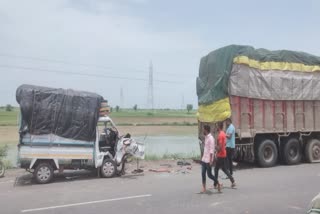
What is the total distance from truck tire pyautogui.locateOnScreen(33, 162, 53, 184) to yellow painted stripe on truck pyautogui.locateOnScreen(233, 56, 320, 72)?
7245mm

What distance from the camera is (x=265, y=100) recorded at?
17.0 m

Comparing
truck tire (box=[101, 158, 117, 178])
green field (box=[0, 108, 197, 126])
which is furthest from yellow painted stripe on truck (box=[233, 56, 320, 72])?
green field (box=[0, 108, 197, 126])

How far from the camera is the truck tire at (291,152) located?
17.6 m

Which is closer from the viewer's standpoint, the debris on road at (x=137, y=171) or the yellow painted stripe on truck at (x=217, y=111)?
the debris on road at (x=137, y=171)

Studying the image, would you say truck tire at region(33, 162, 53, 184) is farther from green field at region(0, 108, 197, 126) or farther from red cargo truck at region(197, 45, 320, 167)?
green field at region(0, 108, 197, 126)

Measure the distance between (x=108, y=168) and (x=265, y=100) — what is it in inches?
253

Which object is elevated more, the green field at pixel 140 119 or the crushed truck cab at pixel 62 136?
the green field at pixel 140 119

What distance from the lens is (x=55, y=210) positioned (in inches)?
369

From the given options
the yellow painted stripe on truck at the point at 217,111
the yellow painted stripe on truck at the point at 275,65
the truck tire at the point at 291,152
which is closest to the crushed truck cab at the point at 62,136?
the yellow painted stripe on truck at the point at 217,111

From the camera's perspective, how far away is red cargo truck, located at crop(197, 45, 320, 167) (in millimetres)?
16219

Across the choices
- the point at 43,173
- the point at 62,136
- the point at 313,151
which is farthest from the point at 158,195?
the point at 313,151

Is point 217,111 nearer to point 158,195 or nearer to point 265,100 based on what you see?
point 265,100

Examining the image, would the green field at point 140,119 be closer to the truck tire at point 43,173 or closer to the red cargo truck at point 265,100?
the red cargo truck at point 265,100

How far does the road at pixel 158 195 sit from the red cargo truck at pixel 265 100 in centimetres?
218
